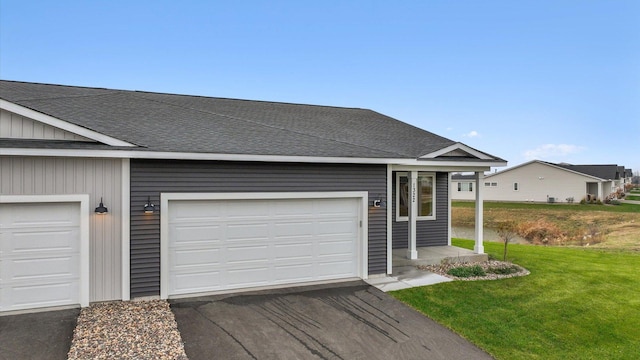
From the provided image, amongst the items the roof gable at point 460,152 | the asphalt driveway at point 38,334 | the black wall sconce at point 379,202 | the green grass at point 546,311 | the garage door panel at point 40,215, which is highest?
the roof gable at point 460,152

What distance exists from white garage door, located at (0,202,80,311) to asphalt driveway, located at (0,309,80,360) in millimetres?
291

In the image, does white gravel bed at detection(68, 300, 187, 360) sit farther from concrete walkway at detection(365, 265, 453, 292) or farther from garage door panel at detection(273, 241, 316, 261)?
concrete walkway at detection(365, 265, 453, 292)

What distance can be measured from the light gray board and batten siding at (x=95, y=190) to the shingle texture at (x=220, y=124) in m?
0.69

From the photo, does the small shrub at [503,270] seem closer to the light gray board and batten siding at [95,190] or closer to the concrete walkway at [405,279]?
the concrete walkway at [405,279]

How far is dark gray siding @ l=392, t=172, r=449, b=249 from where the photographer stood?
1105 centimetres

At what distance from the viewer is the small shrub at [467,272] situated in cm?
831

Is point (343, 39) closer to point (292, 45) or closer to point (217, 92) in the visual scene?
point (292, 45)

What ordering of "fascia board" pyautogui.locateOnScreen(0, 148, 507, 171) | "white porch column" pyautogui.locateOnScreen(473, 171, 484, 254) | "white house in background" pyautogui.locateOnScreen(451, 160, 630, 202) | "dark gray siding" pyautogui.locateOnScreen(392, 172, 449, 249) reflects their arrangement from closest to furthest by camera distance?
"fascia board" pyautogui.locateOnScreen(0, 148, 507, 171) < "white porch column" pyautogui.locateOnScreen(473, 171, 484, 254) < "dark gray siding" pyautogui.locateOnScreen(392, 172, 449, 249) < "white house in background" pyautogui.locateOnScreen(451, 160, 630, 202)

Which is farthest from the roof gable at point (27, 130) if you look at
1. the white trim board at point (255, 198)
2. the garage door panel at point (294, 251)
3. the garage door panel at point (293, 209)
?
the garage door panel at point (294, 251)

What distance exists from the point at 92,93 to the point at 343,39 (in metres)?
13.3

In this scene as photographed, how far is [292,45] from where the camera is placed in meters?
19.7

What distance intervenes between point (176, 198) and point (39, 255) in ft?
7.51

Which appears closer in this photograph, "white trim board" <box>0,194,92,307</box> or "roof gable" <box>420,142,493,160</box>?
"white trim board" <box>0,194,92,307</box>

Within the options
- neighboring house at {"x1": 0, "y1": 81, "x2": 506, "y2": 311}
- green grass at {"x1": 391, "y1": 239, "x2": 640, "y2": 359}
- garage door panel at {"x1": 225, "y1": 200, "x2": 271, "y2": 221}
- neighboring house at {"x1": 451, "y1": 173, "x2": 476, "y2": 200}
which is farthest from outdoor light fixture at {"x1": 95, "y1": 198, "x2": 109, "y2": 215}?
neighboring house at {"x1": 451, "y1": 173, "x2": 476, "y2": 200}
